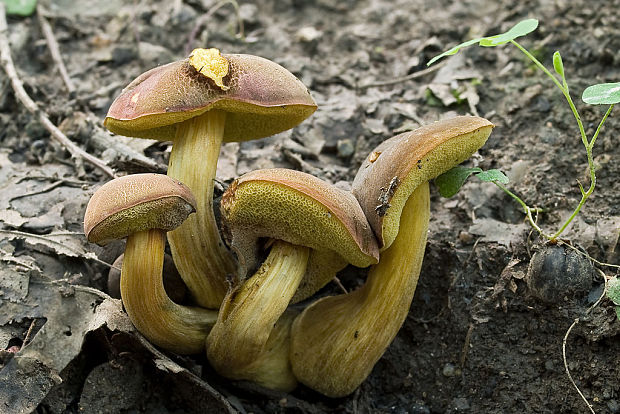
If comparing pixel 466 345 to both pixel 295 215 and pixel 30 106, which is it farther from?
pixel 30 106

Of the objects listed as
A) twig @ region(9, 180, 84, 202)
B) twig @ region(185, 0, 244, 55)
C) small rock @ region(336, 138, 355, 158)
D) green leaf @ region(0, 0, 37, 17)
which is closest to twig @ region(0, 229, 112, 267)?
twig @ region(9, 180, 84, 202)

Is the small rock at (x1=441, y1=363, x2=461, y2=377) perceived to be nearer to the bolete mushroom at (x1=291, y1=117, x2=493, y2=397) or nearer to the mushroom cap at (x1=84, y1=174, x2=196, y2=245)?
the bolete mushroom at (x1=291, y1=117, x2=493, y2=397)

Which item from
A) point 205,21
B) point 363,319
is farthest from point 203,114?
point 205,21

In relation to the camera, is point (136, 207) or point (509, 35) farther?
point (509, 35)

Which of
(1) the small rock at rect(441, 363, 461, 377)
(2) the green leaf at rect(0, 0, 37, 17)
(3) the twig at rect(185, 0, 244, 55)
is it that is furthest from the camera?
(2) the green leaf at rect(0, 0, 37, 17)

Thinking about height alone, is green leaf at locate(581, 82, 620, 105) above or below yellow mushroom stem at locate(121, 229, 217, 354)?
above

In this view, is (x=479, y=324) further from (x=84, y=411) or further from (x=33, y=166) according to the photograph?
→ (x=33, y=166)
